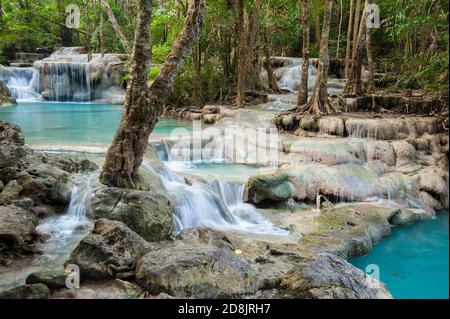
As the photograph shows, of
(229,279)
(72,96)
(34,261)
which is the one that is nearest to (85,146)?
(34,261)

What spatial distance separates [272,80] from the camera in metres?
16.2

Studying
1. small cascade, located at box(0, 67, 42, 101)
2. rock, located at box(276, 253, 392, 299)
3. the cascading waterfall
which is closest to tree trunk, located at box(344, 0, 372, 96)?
the cascading waterfall

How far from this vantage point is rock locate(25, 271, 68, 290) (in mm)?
3498

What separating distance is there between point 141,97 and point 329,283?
3439 millimetres

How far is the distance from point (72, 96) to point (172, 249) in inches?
728

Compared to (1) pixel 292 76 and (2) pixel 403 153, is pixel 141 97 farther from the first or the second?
(1) pixel 292 76

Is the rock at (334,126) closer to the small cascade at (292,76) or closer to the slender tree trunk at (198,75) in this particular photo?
the slender tree trunk at (198,75)

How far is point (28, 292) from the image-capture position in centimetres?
322

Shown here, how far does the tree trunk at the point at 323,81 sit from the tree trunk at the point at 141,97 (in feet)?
19.3

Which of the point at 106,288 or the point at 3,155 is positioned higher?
the point at 3,155

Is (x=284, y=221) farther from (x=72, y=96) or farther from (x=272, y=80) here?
(x=72, y=96)

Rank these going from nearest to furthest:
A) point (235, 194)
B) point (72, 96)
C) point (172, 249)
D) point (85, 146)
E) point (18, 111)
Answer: point (172, 249)
point (235, 194)
point (85, 146)
point (18, 111)
point (72, 96)

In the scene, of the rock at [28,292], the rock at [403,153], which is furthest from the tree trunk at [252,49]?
the rock at [28,292]

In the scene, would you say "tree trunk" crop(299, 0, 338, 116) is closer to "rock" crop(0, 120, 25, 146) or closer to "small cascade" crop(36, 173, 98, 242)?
"small cascade" crop(36, 173, 98, 242)
